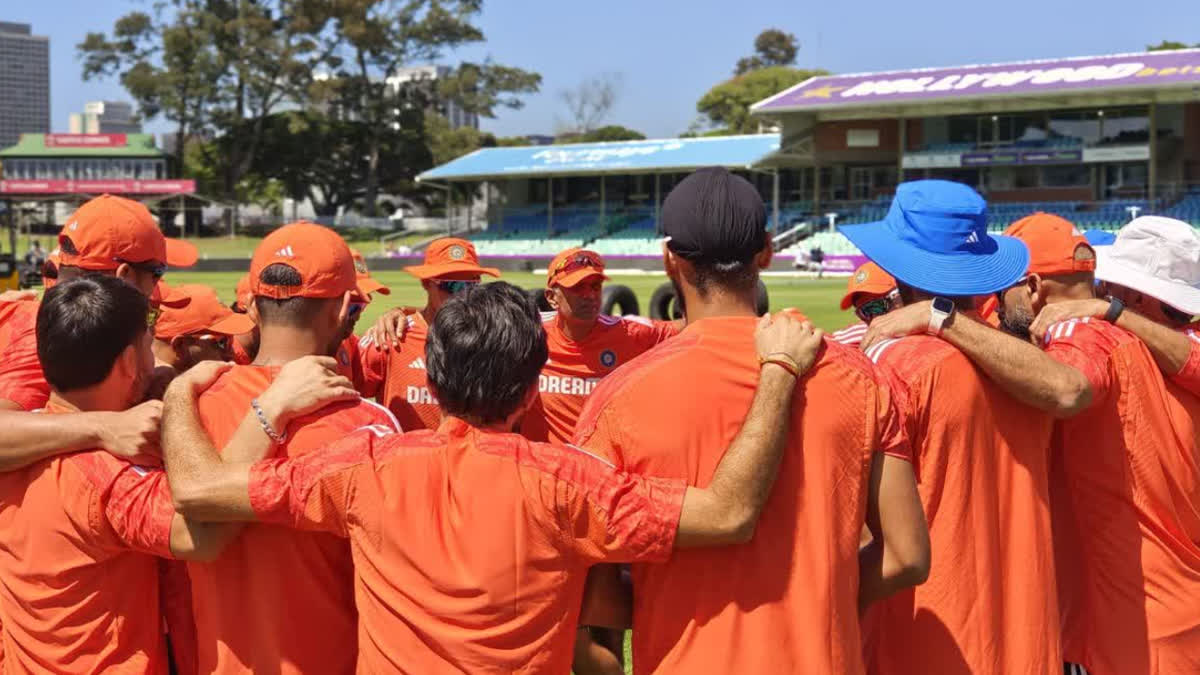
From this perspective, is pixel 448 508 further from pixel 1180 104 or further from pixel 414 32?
pixel 414 32

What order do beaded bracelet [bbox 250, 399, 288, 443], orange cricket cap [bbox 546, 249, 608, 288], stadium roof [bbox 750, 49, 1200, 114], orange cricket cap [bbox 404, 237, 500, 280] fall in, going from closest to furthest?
beaded bracelet [bbox 250, 399, 288, 443]
orange cricket cap [bbox 546, 249, 608, 288]
orange cricket cap [bbox 404, 237, 500, 280]
stadium roof [bbox 750, 49, 1200, 114]

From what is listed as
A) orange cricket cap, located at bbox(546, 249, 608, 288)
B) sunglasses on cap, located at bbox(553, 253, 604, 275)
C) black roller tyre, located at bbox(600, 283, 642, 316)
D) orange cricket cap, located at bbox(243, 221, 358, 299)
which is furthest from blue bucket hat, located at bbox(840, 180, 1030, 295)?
black roller tyre, located at bbox(600, 283, 642, 316)

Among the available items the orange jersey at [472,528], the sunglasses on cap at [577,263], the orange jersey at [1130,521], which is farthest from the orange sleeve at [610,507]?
the sunglasses on cap at [577,263]

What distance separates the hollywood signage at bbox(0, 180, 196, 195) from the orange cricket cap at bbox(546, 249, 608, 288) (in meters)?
63.3

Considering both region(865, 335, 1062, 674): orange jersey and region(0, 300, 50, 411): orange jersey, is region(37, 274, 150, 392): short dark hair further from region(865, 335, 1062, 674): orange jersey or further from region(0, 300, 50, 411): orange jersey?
region(865, 335, 1062, 674): orange jersey

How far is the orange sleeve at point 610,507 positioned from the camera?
245cm

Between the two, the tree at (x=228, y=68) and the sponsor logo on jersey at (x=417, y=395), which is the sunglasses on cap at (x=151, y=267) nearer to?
the sponsor logo on jersey at (x=417, y=395)

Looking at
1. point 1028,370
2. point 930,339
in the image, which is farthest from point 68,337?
point 1028,370

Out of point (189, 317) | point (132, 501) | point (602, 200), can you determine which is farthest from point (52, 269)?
point (602, 200)

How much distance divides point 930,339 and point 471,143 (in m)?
87.0

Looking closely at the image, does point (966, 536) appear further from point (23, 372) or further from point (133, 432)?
point (23, 372)

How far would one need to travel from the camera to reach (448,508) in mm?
2514

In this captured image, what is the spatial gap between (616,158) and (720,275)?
6256 centimetres

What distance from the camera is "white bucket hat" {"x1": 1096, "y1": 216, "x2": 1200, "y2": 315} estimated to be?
3678mm
